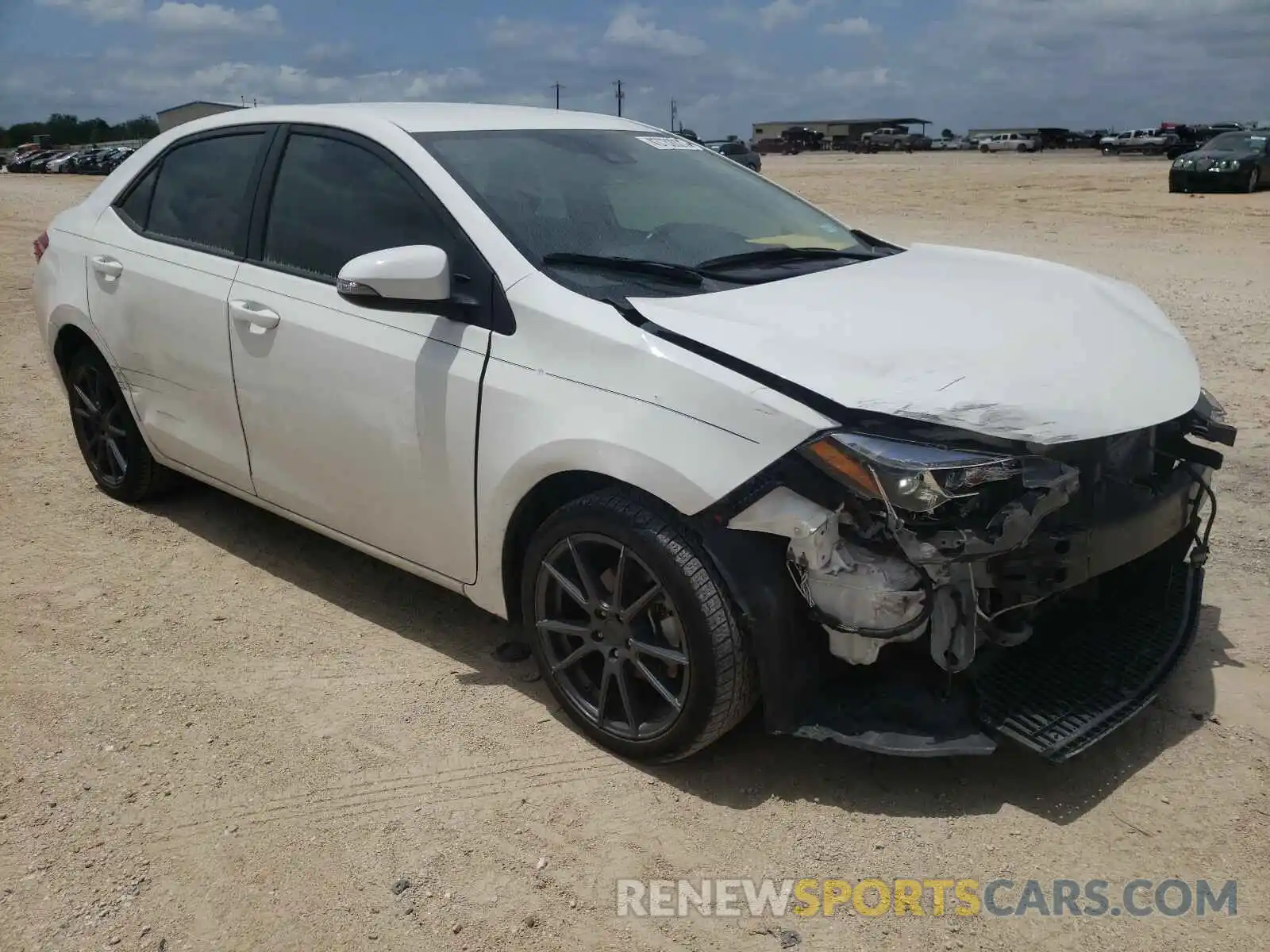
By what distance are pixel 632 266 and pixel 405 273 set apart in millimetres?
670

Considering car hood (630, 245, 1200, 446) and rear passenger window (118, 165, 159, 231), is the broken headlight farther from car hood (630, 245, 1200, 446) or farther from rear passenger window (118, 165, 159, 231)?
rear passenger window (118, 165, 159, 231)

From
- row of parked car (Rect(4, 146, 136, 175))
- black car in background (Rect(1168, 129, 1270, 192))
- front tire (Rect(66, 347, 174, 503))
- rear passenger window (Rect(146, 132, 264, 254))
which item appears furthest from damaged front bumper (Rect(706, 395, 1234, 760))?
row of parked car (Rect(4, 146, 136, 175))

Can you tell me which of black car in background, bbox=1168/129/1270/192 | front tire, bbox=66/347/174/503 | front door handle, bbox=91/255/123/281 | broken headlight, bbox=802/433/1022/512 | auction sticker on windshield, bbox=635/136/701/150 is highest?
black car in background, bbox=1168/129/1270/192

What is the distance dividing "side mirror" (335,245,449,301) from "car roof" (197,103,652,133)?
72 centimetres

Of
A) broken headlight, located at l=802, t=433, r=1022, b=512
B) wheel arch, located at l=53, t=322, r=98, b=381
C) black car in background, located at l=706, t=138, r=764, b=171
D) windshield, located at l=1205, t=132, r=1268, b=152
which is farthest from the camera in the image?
black car in background, located at l=706, t=138, r=764, b=171

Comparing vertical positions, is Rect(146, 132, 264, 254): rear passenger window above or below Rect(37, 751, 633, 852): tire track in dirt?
above

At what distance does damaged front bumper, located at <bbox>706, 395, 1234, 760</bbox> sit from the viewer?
2.61 metres

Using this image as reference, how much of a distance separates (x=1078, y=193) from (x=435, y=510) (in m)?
24.0

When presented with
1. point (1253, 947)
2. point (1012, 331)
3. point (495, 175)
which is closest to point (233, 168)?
point (495, 175)

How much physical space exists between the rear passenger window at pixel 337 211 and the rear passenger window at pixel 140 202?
3.30 feet

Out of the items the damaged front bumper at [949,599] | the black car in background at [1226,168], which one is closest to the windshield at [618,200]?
the damaged front bumper at [949,599]

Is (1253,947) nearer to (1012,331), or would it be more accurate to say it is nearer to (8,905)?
(1012,331)

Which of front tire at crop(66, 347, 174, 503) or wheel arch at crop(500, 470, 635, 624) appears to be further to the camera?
front tire at crop(66, 347, 174, 503)

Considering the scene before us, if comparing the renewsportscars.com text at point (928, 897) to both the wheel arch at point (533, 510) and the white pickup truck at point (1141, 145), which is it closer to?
the wheel arch at point (533, 510)
